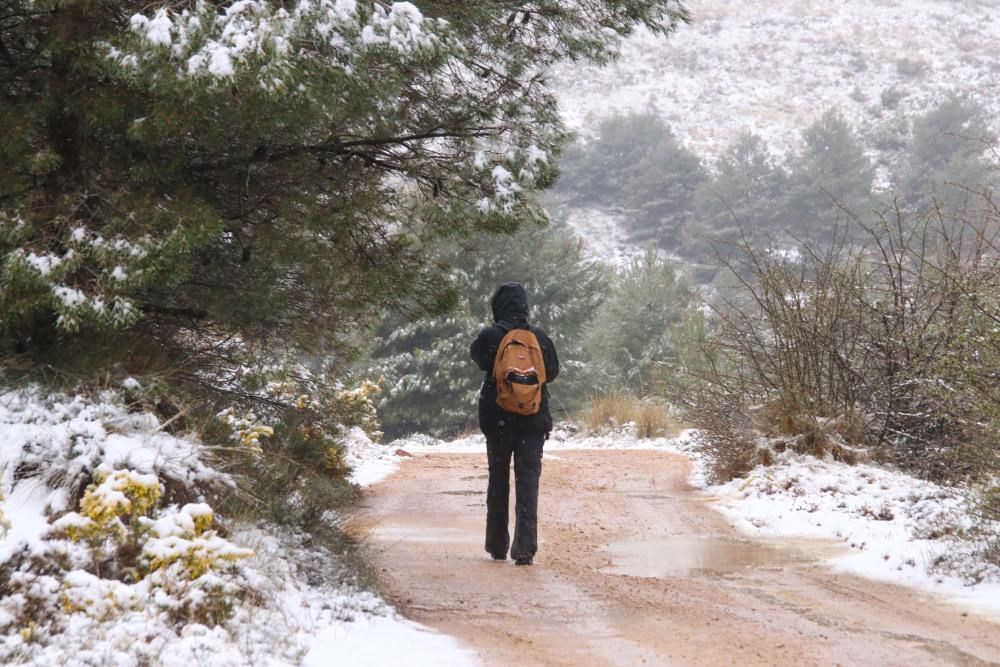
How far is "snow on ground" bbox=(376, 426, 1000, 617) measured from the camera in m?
5.87

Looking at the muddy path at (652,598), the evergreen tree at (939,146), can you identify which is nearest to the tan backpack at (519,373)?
the muddy path at (652,598)

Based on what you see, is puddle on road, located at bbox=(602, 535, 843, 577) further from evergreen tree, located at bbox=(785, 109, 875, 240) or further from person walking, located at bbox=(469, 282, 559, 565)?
evergreen tree, located at bbox=(785, 109, 875, 240)

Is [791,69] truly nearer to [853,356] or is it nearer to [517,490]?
[853,356]

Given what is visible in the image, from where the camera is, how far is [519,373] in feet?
21.6

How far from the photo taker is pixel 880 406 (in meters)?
10.5

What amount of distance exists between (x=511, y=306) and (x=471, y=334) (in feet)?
63.9

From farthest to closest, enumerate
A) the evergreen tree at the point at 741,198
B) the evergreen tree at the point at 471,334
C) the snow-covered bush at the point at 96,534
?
the evergreen tree at the point at 741,198
the evergreen tree at the point at 471,334
the snow-covered bush at the point at 96,534

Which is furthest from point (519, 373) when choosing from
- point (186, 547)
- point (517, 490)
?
point (186, 547)

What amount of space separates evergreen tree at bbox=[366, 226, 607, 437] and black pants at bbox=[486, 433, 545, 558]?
1819 cm

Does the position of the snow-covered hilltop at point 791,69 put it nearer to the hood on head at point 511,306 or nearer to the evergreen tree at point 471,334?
the evergreen tree at point 471,334

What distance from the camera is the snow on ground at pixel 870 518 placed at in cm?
587

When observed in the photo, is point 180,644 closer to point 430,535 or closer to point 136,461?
point 136,461

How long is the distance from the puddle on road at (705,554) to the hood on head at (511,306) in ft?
6.14

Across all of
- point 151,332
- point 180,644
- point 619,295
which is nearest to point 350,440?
point 151,332
